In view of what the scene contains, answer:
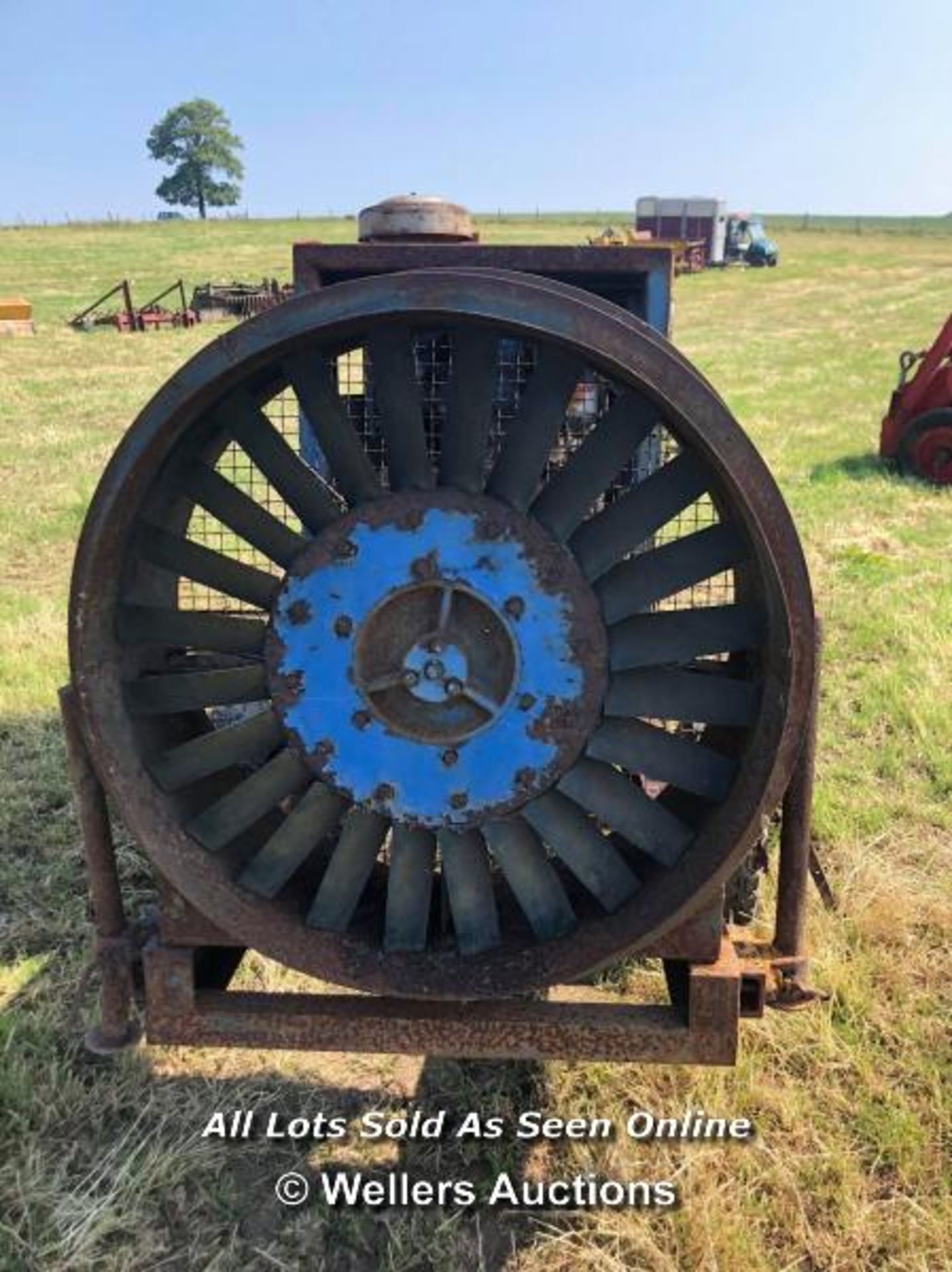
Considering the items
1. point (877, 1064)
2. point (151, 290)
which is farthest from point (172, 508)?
point (151, 290)

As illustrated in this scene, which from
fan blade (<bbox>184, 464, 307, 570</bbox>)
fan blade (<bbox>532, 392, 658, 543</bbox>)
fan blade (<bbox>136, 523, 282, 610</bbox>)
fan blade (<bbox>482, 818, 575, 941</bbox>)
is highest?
fan blade (<bbox>532, 392, 658, 543</bbox>)

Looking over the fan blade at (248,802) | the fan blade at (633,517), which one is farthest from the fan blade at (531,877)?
the fan blade at (633,517)

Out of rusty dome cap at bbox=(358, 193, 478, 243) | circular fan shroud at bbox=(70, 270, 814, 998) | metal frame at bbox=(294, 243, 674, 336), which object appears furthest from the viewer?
rusty dome cap at bbox=(358, 193, 478, 243)

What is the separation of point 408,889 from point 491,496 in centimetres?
82

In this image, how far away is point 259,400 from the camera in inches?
99.3

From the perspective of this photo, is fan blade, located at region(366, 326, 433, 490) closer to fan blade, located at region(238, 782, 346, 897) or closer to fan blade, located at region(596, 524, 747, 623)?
fan blade, located at region(596, 524, 747, 623)

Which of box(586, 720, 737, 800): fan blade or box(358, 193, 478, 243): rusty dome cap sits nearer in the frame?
box(586, 720, 737, 800): fan blade

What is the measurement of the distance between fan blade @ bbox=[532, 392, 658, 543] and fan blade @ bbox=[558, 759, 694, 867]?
48cm

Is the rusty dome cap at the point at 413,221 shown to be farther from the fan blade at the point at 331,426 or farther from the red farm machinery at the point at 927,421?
the red farm machinery at the point at 927,421

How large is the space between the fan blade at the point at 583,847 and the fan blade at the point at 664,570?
0.40m

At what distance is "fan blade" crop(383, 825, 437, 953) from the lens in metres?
2.28

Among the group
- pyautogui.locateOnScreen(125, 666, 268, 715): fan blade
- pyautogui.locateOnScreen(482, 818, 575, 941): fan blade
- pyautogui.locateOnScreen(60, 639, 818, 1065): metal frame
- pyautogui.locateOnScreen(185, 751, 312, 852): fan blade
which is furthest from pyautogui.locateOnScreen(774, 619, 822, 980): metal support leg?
pyautogui.locateOnScreen(125, 666, 268, 715): fan blade

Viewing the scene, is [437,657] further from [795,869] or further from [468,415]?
[795,869]

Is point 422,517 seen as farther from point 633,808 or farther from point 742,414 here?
point 742,414
